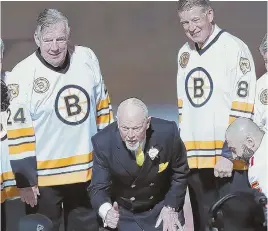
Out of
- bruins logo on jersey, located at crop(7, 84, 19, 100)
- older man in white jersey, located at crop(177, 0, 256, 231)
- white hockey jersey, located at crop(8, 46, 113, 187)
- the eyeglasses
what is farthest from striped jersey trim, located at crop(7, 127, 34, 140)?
older man in white jersey, located at crop(177, 0, 256, 231)

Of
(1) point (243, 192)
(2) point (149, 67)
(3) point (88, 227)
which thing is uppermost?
(2) point (149, 67)

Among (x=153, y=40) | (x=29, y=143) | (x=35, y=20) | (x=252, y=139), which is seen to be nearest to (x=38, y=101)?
(x=29, y=143)

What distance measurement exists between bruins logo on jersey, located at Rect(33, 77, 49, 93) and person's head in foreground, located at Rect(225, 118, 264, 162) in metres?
0.84

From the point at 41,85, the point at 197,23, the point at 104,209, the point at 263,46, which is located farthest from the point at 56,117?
the point at 263,46

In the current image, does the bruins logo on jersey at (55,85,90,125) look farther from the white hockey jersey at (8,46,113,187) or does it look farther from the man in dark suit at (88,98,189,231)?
the man in dark suit at (88,98,189,231)

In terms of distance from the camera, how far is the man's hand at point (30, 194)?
3508 mm

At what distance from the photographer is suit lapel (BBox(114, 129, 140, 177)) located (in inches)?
126

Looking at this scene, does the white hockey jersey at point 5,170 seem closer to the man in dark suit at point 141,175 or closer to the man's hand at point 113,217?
the man in dark suit at point 141,175

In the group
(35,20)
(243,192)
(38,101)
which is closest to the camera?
(243,192)

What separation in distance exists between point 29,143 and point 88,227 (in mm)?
499

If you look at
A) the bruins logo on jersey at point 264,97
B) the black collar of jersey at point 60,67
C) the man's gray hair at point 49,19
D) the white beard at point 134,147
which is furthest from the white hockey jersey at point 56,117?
the bruins logo on jersey at point 264,97

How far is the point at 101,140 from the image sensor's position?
3221 millimetres

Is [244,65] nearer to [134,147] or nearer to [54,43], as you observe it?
[134,147]

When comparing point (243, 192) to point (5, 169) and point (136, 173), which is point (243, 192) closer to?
point (136, 173)
